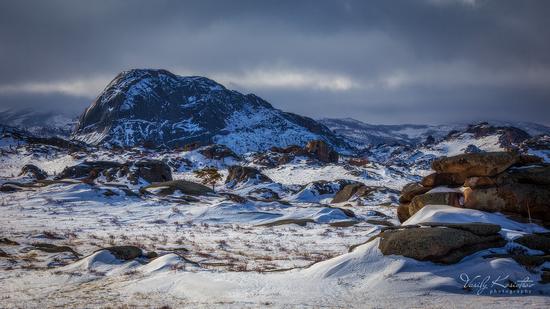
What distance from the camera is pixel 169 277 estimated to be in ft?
56.8

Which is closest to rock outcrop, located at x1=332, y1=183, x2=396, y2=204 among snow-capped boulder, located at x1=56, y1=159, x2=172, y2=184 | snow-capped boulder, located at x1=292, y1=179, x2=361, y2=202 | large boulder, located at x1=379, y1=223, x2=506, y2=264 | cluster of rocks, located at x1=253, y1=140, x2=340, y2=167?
snow-capped boulder, located at x1=292, y1=179, x2=361, y2=202

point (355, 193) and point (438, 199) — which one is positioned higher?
point (438, 199)

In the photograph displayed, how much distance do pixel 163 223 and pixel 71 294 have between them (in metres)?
28.0

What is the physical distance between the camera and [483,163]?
83.0ft

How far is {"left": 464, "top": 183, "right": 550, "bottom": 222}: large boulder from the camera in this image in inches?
919

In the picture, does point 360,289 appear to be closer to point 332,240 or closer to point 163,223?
point 332,240

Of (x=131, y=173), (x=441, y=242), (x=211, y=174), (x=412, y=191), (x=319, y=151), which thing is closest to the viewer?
(x=441, y=242)

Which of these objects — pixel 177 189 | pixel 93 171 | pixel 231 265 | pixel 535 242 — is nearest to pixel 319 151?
pixel 93 171

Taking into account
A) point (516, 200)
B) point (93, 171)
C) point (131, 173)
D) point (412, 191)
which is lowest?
point (131, 173)

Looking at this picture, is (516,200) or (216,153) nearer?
(516,200)

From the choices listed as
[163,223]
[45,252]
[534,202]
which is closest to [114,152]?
[163,223]

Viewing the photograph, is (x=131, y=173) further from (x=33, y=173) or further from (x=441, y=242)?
(x=441, y=242)

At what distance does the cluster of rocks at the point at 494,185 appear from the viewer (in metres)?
23.6

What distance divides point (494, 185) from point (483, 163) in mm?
1555
